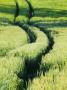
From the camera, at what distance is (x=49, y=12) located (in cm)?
5975

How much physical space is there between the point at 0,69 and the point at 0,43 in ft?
33.5

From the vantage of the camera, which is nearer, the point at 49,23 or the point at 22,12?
the point at 49,23

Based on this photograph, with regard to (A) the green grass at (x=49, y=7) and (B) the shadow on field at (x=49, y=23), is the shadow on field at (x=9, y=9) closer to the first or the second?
(A) the green grass at (x=49, y=7)

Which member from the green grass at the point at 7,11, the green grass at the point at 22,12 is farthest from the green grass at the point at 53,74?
the green grass at the point at 22,12

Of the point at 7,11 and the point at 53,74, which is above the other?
the point at 53,74

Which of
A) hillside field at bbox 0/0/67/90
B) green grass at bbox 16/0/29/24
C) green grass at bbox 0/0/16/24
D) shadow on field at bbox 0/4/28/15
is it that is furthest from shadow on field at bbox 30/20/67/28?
shadow on field at bbox 0/4/28/15

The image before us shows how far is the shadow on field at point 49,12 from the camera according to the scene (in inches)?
2244

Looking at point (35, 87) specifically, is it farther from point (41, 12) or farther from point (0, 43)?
point (41, 12)

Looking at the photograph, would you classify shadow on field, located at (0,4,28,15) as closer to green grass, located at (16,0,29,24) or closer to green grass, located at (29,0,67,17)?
green grass, located at (16,0,29,24)

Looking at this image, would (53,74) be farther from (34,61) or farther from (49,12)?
(49,12)

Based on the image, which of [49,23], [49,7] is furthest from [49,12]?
[49,23]

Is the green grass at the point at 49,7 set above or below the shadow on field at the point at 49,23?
below

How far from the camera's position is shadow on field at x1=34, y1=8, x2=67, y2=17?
57.0m

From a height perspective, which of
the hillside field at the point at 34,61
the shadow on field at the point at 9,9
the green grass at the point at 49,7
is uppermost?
the hillside field at the point at 34,61
